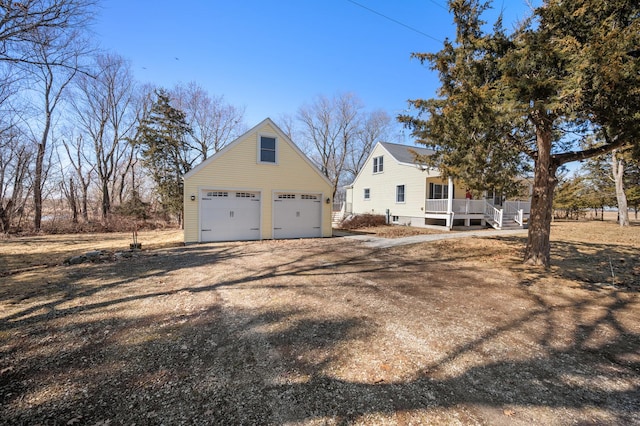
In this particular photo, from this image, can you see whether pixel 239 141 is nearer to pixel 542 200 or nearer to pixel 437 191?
pixel 542 200

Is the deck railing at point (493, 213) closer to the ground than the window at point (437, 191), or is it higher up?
Result: closer to the ground

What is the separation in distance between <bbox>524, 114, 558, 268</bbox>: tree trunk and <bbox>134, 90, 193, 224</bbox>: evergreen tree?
61.4 ft

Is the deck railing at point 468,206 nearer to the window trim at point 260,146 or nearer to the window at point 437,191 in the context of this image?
the window at point 437,191

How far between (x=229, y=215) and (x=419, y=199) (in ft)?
39.6

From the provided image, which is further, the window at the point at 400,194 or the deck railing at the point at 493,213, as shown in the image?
the window at the point at 400,194

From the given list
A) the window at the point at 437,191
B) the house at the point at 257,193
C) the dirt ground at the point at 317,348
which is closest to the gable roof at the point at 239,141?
the house at the point at 257,193

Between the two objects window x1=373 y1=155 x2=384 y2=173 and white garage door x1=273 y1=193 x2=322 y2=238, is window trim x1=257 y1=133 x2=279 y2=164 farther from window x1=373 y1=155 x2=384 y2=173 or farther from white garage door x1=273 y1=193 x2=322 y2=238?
window x1=373 y1=155 x2=384 y2=173

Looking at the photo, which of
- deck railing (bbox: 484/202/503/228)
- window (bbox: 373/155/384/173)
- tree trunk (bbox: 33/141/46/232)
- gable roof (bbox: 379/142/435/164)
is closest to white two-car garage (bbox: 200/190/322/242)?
gable roof (bbox: 379/142/435/164)

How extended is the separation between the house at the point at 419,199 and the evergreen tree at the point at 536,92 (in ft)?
25.6

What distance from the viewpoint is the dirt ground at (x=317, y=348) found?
89.3 inches

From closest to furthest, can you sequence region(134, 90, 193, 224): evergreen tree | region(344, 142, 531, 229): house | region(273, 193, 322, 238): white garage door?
region(273, 193, 322, 238): white garage door → region(344, 142, 531, 229): house → region(134, 90, 193, 224): evergreen tree

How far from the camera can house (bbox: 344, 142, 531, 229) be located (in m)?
17.4

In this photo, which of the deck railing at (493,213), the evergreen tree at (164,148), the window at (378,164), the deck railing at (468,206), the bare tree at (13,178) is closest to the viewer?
the bare tree at (13,178)

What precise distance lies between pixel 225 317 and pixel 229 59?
10.7 meters
